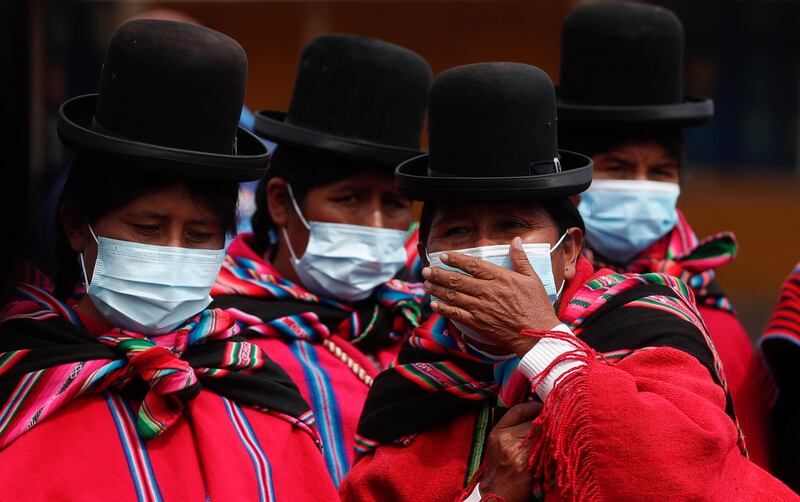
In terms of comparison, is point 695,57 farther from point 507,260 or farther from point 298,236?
point 507,260

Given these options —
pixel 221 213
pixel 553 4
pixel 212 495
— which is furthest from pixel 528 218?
pixel 553 4

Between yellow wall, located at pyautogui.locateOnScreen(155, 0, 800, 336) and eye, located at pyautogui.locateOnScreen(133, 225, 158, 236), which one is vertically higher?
eye, located at pyautogui.locateOnScreen(133, 225, 158, 236)

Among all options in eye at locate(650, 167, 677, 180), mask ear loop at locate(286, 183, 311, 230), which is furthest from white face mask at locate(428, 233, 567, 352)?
eye at locate(650, 167, 677, 180)

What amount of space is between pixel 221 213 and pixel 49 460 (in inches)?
34.0

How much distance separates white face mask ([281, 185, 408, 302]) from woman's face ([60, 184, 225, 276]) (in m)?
1.03

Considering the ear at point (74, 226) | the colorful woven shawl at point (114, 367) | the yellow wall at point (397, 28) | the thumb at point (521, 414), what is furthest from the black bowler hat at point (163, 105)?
the yellow wall at point (397, 28)

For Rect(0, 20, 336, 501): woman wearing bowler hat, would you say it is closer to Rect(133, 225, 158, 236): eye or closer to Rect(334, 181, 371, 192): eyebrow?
Rect(133, 225, 158, 236): eye

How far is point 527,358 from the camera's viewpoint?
336cm

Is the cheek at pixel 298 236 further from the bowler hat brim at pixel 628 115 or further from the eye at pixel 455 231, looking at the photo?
the eye at pixel 455 231

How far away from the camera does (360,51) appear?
488 centimetres

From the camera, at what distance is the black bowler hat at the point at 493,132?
367 cm

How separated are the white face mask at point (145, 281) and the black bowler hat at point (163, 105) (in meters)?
0.23

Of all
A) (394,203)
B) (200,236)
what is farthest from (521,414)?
(394,203)

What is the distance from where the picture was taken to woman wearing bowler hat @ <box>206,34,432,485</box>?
4.71m
